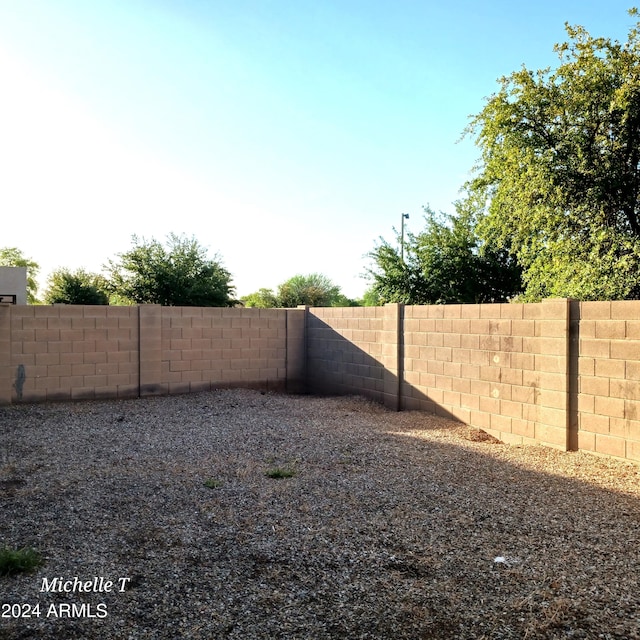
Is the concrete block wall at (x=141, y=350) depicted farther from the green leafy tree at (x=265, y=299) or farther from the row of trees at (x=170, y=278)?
the green leafy tree at (x=265, y=299)

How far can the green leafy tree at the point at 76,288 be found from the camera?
26.2 m

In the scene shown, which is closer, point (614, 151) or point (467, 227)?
point (614, 151)

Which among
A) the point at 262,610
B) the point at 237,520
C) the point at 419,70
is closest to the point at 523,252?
the point at 419,70

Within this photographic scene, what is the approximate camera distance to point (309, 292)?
119ft

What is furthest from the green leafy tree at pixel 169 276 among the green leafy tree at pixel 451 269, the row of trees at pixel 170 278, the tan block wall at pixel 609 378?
the tan block wall at pixel 609 378

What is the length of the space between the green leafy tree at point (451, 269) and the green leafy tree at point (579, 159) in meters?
6.00

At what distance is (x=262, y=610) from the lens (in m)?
3.04

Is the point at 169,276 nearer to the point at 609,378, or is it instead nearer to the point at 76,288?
the point at 76,288

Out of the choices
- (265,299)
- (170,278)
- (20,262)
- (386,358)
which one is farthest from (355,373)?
(20,262)

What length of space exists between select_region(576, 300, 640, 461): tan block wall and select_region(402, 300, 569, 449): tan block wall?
9.2 inches

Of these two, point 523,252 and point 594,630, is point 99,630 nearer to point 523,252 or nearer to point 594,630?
point 594,630

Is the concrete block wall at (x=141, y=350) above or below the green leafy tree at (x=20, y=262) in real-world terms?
below

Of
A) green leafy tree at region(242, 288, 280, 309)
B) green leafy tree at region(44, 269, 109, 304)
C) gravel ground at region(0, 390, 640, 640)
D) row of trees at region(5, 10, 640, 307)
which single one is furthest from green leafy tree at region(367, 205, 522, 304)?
green leafy tree at region(242, 288, 280, 309)

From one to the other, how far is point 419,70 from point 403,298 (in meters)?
9.08
